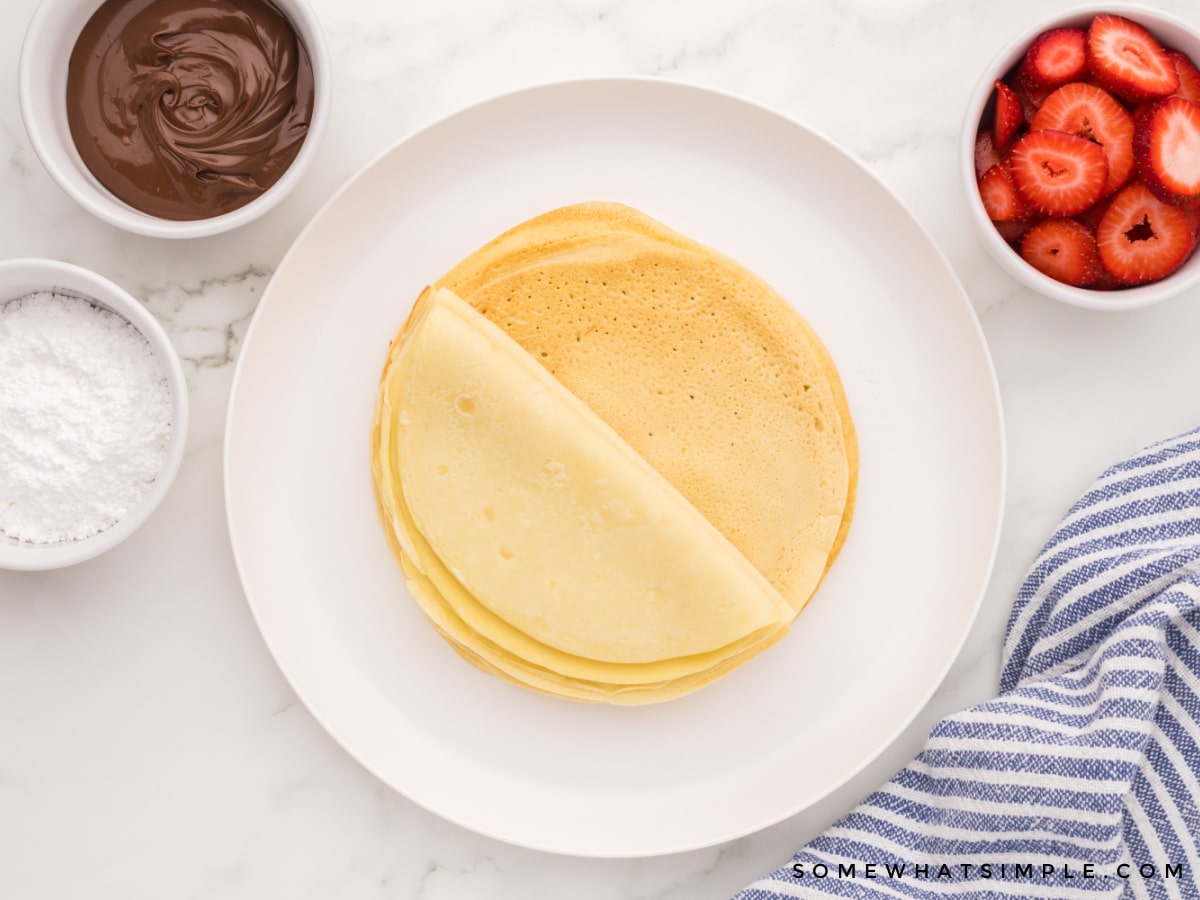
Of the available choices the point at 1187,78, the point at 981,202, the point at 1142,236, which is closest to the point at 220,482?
the point at 981,202

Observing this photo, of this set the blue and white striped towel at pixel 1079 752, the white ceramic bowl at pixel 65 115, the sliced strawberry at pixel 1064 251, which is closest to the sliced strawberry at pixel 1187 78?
the sliced strawberry at pixel 1064 251

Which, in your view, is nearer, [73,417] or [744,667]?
[73,417]

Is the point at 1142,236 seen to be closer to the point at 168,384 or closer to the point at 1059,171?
the point at 1059,171

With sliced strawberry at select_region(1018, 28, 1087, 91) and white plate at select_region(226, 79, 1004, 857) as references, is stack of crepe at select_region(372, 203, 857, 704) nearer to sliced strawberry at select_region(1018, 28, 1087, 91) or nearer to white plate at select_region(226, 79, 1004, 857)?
white plate at select_region(226, 79, 1004, 857)

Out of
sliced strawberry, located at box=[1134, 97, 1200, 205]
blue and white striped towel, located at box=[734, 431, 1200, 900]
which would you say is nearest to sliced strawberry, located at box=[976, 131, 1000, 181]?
sliced strawberry, located at box=[1134, 97, 1200, 205]

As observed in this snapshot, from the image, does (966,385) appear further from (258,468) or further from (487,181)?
(258,468)
